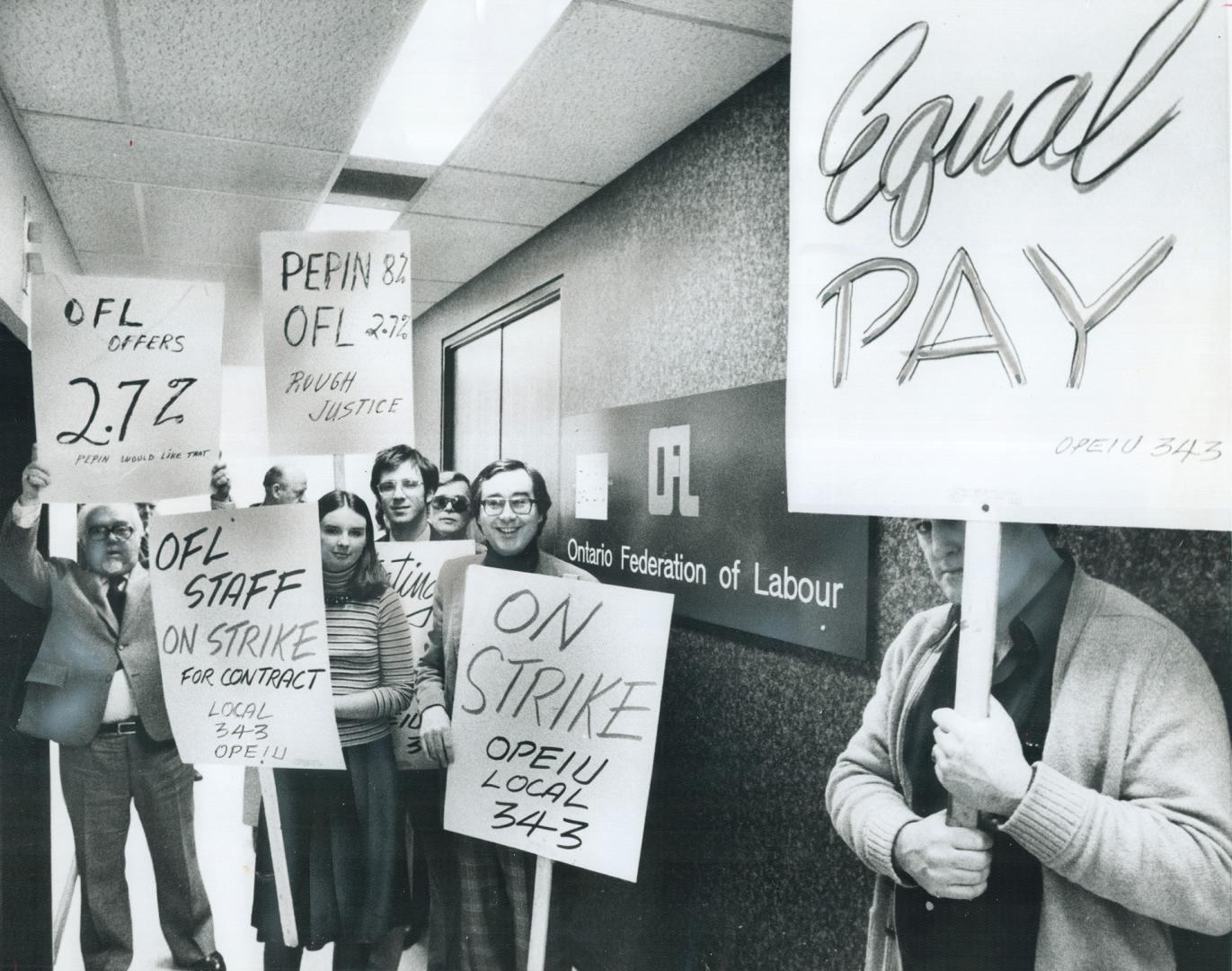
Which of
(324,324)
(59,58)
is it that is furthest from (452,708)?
(59,58)

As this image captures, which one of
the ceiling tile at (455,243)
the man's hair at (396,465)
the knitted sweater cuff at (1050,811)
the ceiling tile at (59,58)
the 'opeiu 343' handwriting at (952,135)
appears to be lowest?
the knitted sweater cuff at (1050,811)

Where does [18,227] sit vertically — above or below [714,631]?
above

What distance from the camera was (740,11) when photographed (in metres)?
1.17

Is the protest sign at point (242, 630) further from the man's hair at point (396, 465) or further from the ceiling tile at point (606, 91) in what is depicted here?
the ceiling tile at point (606, 91)

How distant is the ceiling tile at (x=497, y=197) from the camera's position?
1517 mm

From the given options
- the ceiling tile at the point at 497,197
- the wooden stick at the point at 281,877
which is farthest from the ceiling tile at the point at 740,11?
the wooden stick at the point at 281,877

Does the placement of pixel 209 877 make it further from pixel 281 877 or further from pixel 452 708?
pixel 452 708

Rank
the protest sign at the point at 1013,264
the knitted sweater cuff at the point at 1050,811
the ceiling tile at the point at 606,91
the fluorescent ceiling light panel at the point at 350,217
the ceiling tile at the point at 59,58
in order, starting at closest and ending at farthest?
the protest sign at the point at 1013,264 → the knitted sweater cuff at the point at 1050,811 → the ceiling tile at the point at 59,58 → the ceiling tile at the point at 606,91 → the fluorescent ceiling light panel at the point at 350,217

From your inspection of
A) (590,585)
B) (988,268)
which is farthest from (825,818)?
(988,268)

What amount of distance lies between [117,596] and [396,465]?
17.9 inches

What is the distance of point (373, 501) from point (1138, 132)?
3.64ft

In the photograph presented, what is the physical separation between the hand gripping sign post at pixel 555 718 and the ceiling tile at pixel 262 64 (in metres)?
0.73

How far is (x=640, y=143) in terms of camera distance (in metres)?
1.50

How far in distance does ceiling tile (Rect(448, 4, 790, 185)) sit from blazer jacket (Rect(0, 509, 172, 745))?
0.89 meters
